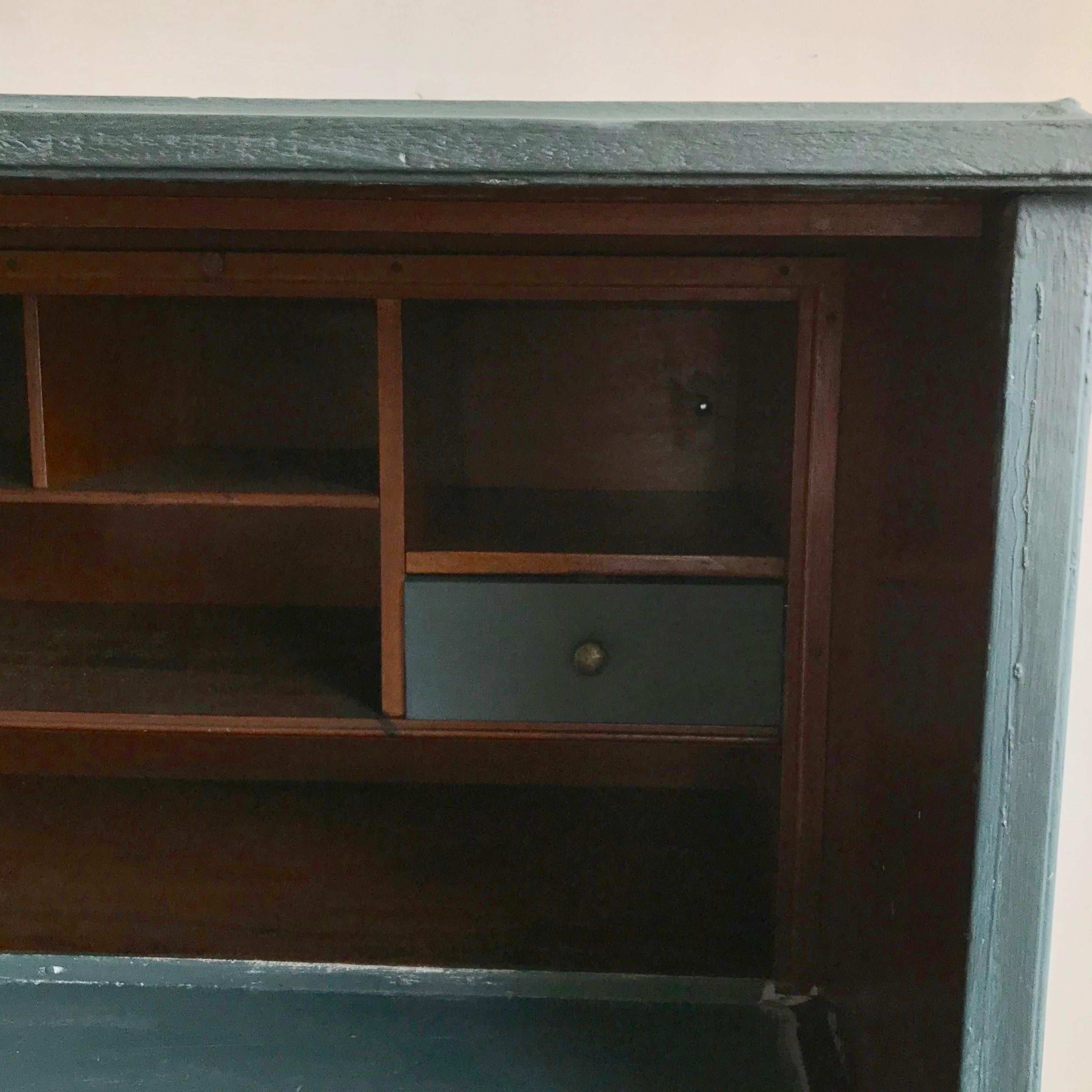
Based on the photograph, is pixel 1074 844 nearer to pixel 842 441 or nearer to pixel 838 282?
pixel 842 441

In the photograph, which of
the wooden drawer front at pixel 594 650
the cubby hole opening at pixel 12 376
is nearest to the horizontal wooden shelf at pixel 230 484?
the wooden drawer front at pixel 594 650

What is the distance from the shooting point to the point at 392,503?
93 cm

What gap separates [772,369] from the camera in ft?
3.45

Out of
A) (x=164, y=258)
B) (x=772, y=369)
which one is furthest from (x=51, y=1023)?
(x=772, y=369)

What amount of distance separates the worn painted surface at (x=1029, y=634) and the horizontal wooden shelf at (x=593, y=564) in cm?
35

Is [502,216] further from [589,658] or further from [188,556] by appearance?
[188,556]

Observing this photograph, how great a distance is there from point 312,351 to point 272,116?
0.79 metres

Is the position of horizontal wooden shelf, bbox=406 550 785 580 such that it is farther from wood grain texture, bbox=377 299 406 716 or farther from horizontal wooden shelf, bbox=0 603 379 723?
horizontal wooden shelf, bbox=0 603 379 723

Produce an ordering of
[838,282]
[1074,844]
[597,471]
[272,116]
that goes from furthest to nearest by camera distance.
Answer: [597,471], [1074,844], [838,282], [272,116]

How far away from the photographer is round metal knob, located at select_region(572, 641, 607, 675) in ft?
3.07

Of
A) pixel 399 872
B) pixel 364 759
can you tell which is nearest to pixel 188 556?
pixel 364 759

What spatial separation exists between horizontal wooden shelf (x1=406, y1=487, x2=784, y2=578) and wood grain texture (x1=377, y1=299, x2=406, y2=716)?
2cm

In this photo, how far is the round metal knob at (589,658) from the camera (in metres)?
0.93

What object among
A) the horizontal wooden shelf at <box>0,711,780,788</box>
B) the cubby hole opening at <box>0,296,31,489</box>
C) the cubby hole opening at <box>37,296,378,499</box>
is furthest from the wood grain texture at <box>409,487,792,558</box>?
the cubby hole opening at <box>0,296,31,489</box>
